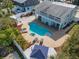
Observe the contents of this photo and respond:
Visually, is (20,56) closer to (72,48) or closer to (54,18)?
(72,48)

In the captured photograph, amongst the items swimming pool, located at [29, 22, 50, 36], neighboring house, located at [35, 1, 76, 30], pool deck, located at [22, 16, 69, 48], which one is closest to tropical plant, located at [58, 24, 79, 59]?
pool deck, located at [22, 16, 69, 48]

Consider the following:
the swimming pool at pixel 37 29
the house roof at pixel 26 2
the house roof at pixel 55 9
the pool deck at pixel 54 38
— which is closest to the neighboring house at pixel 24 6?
the house roof at pixel 26 2

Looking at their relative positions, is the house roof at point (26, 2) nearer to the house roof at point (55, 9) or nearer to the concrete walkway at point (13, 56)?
the house roof at point (55, 9)

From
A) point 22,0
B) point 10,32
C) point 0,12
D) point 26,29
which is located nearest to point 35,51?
point 10,32

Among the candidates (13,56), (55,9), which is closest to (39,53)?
(13,56)

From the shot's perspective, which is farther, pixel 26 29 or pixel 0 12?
pixel 0 12

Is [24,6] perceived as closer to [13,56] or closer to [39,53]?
[13,56]

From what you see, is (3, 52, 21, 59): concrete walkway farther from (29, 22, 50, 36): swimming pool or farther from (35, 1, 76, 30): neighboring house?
(35, 1, 76, 30): neighboring house
